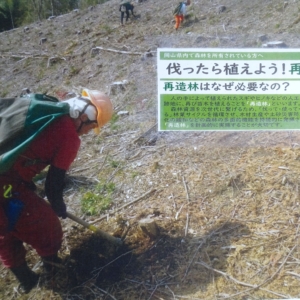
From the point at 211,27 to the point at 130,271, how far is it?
1073 mm

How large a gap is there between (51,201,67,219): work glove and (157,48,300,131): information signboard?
495mm

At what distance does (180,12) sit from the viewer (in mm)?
1655

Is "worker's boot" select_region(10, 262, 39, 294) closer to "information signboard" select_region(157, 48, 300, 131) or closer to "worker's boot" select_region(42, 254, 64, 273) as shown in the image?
"worker's boot" select_region(42, 254, 64, 273)

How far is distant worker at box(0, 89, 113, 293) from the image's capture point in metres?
1.35

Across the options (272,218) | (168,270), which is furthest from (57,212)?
(272,218)

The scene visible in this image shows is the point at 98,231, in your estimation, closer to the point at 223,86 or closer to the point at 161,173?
the point at 161,173

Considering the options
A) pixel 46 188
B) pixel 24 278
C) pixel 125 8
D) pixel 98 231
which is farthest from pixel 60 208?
pixel 125 8

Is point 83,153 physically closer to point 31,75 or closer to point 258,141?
point 31,75

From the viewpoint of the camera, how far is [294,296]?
4.43 feet

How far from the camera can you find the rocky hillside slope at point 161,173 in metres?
1.41

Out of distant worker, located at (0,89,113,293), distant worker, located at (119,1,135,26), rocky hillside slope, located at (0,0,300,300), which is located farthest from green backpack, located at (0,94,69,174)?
distant worker, located at (119,1,135,26)

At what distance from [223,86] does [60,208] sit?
784mm

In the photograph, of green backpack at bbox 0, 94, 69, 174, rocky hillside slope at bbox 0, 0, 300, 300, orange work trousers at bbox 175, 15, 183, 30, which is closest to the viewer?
green backpack at bbox 0, 94, 69, 174

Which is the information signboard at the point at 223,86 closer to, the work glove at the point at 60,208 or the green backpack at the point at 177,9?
the green backpack at the point at 177,9
